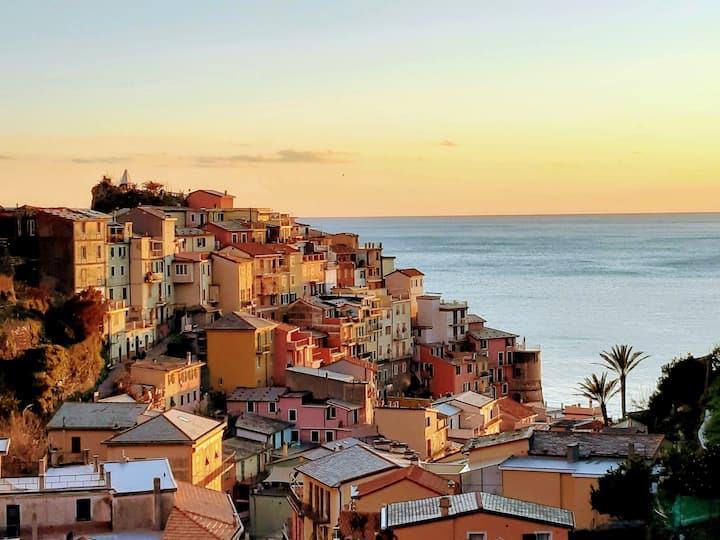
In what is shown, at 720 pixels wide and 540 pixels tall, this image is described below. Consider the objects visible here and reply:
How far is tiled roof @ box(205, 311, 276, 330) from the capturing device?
41.5 metres

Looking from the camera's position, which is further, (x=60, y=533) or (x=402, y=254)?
(x=402, y=254)

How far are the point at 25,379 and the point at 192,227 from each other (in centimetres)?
1812

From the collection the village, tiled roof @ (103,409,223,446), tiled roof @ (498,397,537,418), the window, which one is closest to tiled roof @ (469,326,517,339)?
the village

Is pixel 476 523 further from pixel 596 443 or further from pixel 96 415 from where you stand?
pixel 96 415

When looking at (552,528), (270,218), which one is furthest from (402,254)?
(552,528)

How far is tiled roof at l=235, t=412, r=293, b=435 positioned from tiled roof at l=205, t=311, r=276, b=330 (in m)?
3.86

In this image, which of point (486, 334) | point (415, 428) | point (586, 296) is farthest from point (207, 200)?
point (586, 296)

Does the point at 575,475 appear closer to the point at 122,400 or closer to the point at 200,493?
the point at 200,493

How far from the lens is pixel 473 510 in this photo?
45.2 feet

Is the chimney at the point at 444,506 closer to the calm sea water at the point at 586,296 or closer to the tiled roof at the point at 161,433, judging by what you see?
the tiled roof at the point at 161,433

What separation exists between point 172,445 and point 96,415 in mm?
3837

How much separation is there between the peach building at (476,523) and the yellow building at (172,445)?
1389cm

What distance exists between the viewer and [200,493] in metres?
24.2

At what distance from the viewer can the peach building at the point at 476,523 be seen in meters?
13.8
